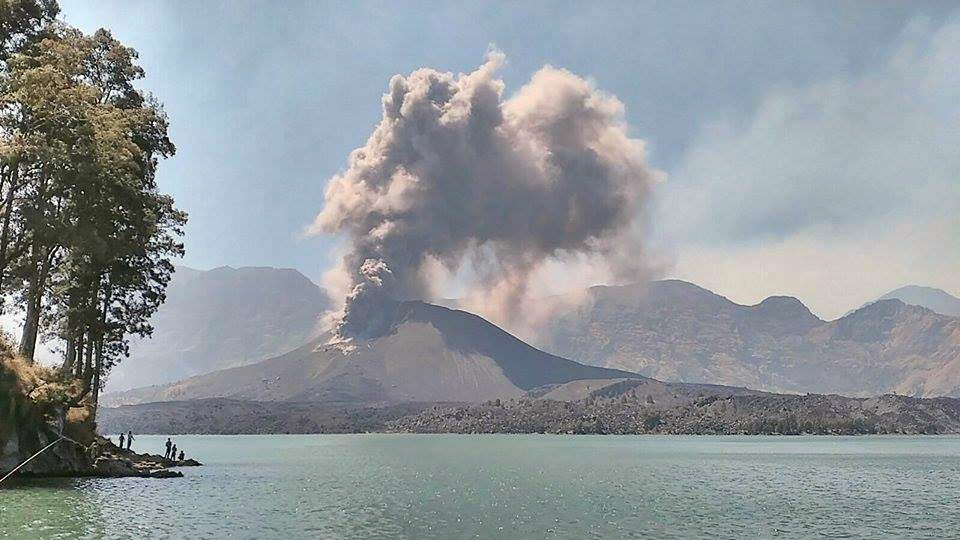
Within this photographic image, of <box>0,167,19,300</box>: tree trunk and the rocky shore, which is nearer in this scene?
<box>0,167,19,300</box>: tree trunk

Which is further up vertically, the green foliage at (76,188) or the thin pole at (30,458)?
the green foliage at (76,188)

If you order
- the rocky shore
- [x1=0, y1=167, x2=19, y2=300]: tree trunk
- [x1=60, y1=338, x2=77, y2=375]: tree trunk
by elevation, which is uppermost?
[x1=0, y1=167, x2=19, y2=300]: tree trunk

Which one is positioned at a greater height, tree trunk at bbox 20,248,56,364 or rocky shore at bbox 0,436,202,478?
tree trunk at bbox 20,248,56,364

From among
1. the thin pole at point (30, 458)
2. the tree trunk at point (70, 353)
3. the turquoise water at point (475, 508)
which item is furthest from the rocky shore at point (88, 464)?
the tree trunk at point (70, 353)

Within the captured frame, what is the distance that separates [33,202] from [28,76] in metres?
9.21

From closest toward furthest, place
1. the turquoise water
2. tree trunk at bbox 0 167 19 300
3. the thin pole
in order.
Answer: the turquoise water, the thin pole, tree trunk at bbox 0 167 19 300

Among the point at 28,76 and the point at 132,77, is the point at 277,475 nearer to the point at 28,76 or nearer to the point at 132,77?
the point at 132,77

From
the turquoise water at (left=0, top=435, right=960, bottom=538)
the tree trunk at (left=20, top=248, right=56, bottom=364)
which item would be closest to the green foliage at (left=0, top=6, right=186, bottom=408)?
the tree trunk at (left=20, top=248, right=56, bottom=364)

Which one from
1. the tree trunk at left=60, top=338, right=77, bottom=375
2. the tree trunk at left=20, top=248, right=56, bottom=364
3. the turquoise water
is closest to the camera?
the turquoise water

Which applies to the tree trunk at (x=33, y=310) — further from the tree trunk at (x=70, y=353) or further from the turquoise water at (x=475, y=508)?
the turquoise water at (x=475, y=508)

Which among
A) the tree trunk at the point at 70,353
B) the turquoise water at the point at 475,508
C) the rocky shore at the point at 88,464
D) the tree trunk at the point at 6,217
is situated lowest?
the turquoise water at the point at 475,508

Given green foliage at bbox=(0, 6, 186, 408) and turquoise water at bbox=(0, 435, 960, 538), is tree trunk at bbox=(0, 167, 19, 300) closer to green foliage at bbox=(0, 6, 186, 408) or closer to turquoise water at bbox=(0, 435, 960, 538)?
green foliage at bbox=(0, 6, 186, 408)

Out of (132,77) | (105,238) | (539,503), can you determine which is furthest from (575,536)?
(132,77)

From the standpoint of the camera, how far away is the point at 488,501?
60750mm
